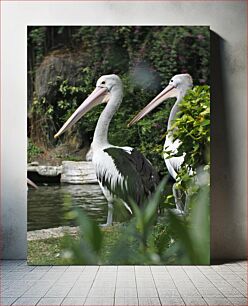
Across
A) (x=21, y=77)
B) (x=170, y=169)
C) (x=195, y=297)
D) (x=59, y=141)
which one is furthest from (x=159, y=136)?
(x=195, y=297)

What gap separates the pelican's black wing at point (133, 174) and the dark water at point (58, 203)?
0.16 meters

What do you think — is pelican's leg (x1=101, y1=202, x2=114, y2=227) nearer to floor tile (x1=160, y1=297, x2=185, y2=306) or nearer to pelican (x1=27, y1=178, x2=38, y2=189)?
pelican (x1=27, y1=178, x2=38, y2=189)

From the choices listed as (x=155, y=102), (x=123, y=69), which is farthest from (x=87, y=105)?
(x=155, y=102)

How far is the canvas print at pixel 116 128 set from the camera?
18.5 ft

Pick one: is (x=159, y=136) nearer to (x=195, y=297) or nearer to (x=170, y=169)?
(x=170, y=169)

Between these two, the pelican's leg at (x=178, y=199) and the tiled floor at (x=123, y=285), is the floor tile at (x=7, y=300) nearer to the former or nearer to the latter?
the tiled floor at (x=123, y=285)

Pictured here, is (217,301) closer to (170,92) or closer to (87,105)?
(170,92)

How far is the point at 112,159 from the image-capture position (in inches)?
225

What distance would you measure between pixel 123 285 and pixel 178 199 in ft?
3.51

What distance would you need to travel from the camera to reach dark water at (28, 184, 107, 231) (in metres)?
5.63

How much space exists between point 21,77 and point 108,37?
2.66 ft

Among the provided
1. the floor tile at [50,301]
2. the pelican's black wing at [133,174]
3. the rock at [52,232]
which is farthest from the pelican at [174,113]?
the floor tile at [50,301]

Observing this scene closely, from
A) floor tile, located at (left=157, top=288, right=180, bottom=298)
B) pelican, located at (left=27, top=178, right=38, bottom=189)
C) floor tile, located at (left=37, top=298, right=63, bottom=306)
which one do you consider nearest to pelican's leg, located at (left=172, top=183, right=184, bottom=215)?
floor tile, located at (left=157, top=288, right=180, bottom=298)

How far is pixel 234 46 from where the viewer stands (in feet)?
19.4
